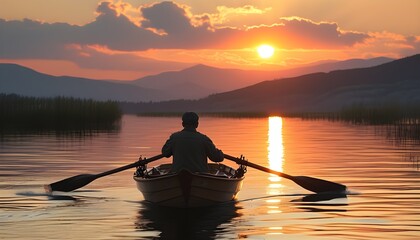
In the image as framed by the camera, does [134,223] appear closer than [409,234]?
No

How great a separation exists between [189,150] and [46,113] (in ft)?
121

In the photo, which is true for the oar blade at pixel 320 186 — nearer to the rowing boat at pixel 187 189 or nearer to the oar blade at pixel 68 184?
the rowing boat at pixel 187 189

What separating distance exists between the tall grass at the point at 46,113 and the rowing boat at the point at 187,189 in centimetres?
3468

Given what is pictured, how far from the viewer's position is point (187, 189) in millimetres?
16766

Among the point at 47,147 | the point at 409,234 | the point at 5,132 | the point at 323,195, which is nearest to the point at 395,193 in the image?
the point at 323,195

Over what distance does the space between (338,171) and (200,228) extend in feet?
39.8

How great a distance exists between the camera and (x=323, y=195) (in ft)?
67.8

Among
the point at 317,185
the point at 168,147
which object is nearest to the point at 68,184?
the point at 168,147

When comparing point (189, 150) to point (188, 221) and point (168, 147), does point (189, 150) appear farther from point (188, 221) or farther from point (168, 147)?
point (188, 221)

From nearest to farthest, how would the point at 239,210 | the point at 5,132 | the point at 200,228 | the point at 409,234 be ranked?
the point at 409,234
the point at 200,228
the point at 239,210
the point at 5,132

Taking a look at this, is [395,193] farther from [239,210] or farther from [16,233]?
[16,233]

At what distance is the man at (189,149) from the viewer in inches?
686

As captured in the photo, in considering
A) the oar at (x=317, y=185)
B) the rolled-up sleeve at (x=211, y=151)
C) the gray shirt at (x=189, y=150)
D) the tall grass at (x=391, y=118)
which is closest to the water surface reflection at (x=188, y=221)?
the gray shirt at (x=189, y=150)

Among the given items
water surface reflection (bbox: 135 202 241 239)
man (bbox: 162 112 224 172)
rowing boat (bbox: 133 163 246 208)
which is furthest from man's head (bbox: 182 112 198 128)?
water surface reflection (bbox: 135 202 241 239)
